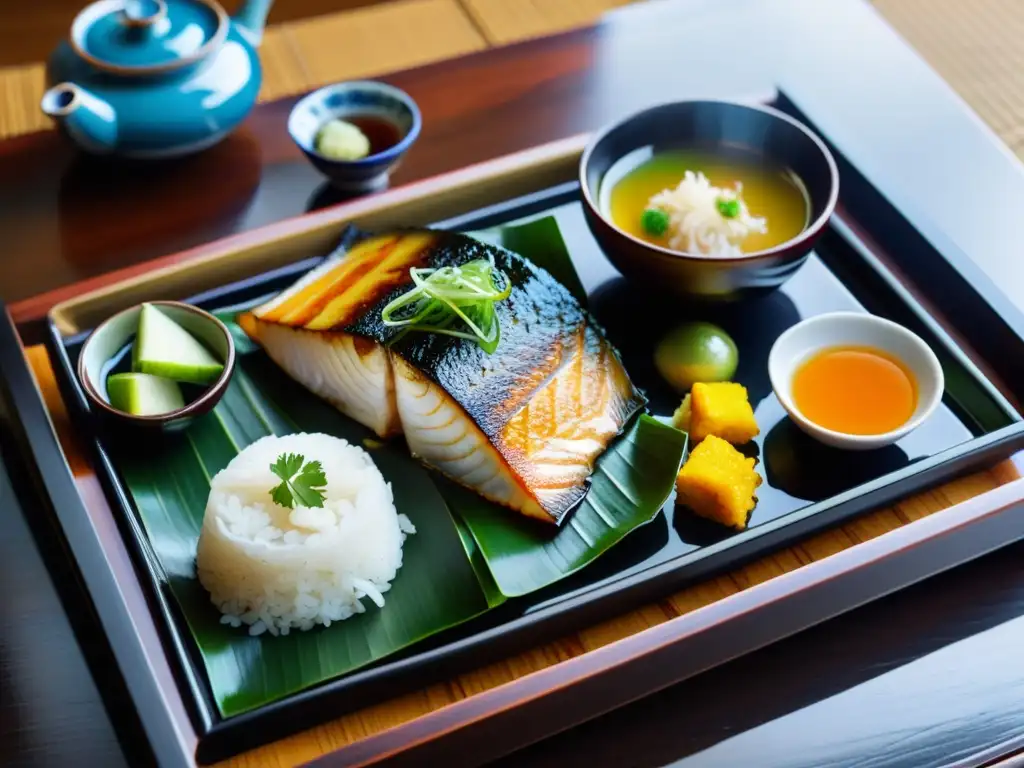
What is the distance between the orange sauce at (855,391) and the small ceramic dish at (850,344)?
0.01 meters

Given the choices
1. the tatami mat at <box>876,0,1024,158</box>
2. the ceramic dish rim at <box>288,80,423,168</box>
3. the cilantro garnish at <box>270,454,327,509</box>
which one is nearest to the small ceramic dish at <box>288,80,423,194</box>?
the ceramic dish rim at <box>288,80,423,168</box>

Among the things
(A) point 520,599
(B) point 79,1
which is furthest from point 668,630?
(B) point 79,1

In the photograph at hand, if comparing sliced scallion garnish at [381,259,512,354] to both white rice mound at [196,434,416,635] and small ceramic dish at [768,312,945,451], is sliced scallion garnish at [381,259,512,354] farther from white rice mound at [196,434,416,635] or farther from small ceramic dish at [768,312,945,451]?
small ceramic dish at [768,312,945,451]

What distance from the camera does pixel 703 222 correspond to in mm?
2287

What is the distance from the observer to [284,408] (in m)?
2.23

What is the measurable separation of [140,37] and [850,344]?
6.26 ft

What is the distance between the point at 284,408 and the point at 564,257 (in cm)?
72

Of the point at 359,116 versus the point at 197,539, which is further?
the point at 359,116

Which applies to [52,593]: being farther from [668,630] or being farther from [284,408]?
[668,630]

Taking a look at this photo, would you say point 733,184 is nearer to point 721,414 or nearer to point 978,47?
point 721,414

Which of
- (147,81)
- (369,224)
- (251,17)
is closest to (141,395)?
(369,224)

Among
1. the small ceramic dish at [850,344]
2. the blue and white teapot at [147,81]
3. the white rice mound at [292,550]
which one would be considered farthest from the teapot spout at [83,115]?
the small ceramic dish at [850,344]

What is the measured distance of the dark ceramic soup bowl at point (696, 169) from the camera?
2164 millimetres

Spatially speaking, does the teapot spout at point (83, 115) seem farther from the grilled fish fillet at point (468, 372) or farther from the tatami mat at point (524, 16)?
the tatami mat at point (524, 16)
